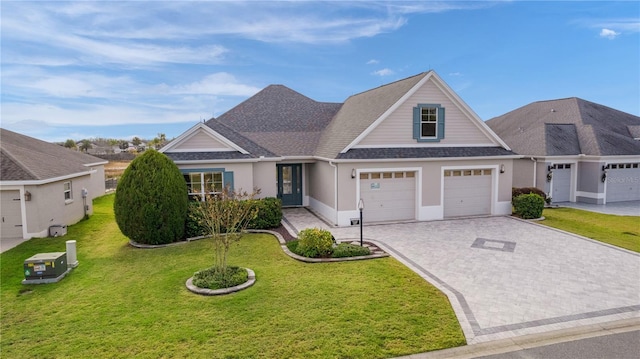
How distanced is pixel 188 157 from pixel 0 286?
7.98 metres

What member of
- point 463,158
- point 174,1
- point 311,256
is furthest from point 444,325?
point 174,1

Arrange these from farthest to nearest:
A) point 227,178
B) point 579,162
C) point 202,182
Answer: point 579,162 → point 227,178 → point 202,182

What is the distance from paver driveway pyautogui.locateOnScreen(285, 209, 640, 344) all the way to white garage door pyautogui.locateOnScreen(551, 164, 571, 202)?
335 inches

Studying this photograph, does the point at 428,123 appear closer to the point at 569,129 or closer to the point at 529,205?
the point at 529,205

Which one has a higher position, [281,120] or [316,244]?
[281,120]

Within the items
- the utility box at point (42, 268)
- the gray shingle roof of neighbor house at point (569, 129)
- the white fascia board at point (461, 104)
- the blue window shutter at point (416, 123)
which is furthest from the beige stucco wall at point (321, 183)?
the gray shingle roof of neighbor house at point (569, 129)

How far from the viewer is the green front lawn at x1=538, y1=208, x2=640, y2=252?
1391 centimetres

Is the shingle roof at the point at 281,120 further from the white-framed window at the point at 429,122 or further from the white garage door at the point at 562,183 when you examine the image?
the white garage door at the point at 562,183

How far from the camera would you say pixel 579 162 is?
910 inches

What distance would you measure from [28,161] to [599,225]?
2554 centimetres

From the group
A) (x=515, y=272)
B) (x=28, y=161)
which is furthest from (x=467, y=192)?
(x=28, y=161)

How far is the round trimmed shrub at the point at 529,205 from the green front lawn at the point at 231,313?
961cm

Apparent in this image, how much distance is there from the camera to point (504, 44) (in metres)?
20.5

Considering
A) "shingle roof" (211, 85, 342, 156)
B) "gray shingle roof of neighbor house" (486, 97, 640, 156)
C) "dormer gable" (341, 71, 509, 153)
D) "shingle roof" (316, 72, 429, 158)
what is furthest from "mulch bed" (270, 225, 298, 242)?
"gray shingle roof of neighbor house" (486, 97, 640, 156)
